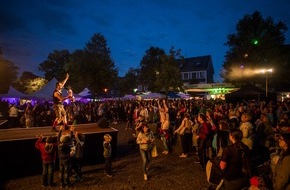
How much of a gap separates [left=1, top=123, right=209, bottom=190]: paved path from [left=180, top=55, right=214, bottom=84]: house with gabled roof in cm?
5109

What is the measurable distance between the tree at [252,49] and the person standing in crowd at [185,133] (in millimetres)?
25817

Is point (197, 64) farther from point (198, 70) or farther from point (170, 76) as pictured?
point (170, 76)

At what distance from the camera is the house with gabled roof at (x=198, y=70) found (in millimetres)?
61025

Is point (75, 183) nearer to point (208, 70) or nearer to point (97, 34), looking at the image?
point (97, 34)

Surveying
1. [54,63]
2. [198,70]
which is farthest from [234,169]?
[54,63]

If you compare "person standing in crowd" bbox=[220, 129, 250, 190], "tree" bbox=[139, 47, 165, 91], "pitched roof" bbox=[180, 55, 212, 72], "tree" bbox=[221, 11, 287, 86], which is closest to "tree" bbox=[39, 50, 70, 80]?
"tree" bbox=[139, 47, 165, 91]

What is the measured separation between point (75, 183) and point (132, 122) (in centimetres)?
1223

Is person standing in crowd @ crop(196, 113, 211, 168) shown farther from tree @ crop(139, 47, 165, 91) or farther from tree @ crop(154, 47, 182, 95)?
tree @ crop(139, 47, 165, 91)

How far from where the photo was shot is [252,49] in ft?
113

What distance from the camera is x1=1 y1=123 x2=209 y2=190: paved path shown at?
7.61 metres

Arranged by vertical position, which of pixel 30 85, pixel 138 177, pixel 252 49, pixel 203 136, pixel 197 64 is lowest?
pixel 138 177

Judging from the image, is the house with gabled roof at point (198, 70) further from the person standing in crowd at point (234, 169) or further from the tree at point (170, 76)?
the person standing in crowd at point (234, 169)

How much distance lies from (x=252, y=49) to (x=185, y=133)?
28.2 metres

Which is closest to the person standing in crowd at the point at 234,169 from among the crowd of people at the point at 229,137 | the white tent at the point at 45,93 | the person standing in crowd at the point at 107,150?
the crowd of people at the point at 229,137
